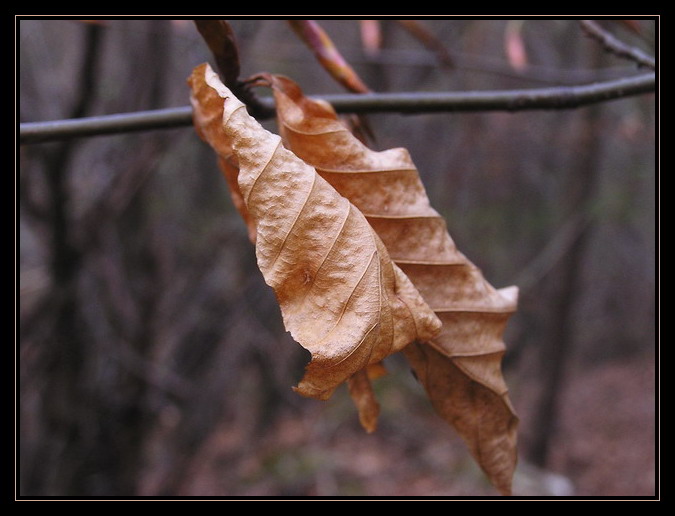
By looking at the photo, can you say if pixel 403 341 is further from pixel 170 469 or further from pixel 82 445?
pixel 170 469

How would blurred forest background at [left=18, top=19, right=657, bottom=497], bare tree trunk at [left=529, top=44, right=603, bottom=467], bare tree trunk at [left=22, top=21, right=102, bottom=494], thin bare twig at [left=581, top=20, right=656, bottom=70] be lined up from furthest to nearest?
bare tree trunk at [left=529, top=44, right=603, bottom=467], blurred forest background at [left=18, top=19, right=657, bottom=497], bare tree trunk at [left=22, top=21, right=102, bottom=494], thin bare twig at [left=581, top=20, right=656, bottom=70]

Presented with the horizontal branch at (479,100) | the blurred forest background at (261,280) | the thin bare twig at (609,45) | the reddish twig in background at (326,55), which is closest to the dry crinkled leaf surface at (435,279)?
the horizontal branch at (479,100)

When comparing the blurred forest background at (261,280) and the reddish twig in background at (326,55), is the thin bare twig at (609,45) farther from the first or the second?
the reddish twig in background at (326,55)

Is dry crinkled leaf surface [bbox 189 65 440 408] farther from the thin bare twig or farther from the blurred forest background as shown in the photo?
the blurred forest background

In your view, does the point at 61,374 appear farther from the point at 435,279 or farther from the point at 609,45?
the point at 609,45

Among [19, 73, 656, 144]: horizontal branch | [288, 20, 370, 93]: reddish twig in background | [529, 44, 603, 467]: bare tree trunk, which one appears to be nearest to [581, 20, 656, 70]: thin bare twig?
[19, 73, 656, 144]: horizontal branch

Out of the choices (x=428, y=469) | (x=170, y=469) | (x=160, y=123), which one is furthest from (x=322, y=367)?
(x=428, y=469)
